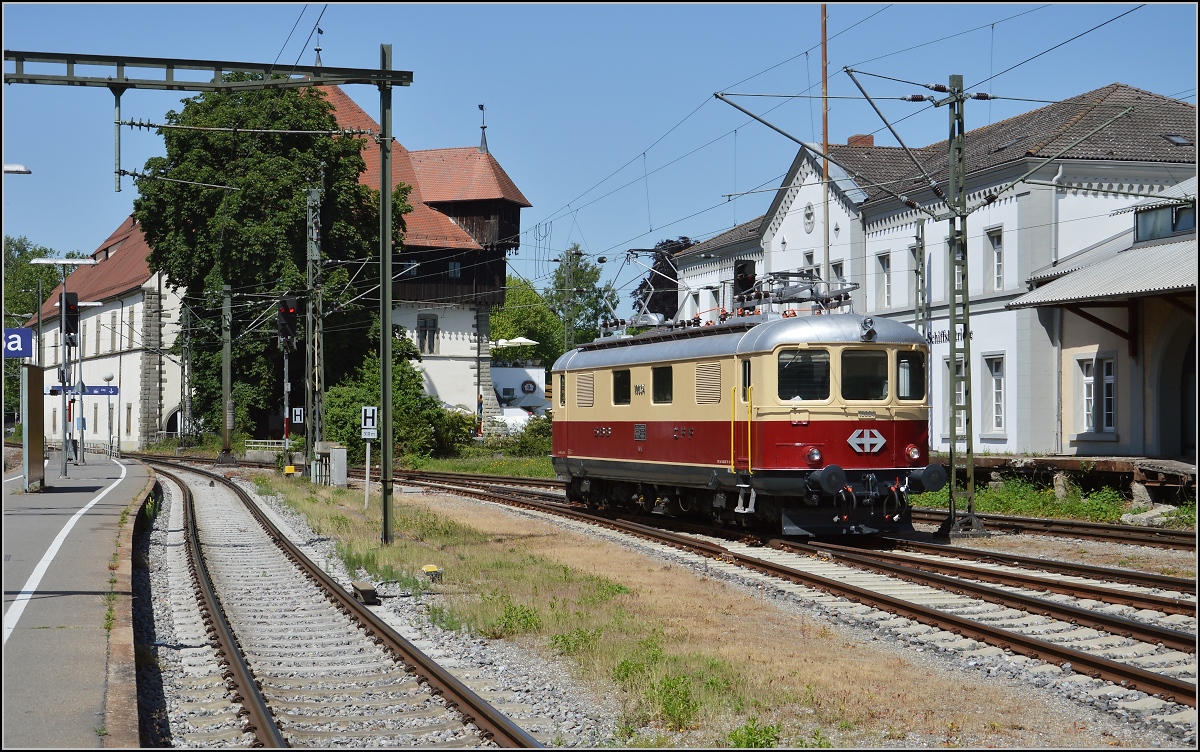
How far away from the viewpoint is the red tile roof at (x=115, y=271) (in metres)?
76.9

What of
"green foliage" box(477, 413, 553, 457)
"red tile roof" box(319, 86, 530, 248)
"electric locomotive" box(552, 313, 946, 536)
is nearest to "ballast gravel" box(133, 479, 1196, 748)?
"electric locomotive" box(552, 313, 946, 536)

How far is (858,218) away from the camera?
3872 centimetres

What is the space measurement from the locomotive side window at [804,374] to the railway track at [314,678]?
679 centimetres

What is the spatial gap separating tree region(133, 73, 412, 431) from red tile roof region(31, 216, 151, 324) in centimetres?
1809

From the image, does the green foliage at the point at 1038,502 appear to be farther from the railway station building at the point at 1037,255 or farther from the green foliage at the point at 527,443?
the green foliage at the point at 527,443

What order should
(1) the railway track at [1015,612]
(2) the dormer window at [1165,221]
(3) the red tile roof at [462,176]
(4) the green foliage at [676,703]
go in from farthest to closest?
(3) the red tile roof at [462,176], (2) the dormer window at [1165,221], (1) the railway track at [1015,612], (4) the green foliage at [676,703]

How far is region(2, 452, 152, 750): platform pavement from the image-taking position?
7.62m

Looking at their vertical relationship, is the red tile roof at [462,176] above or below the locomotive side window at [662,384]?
above

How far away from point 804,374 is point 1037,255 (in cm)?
1537

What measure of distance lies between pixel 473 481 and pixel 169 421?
3872 cm

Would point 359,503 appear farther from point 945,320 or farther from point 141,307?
point 141,307

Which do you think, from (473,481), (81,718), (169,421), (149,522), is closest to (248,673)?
(81,718)

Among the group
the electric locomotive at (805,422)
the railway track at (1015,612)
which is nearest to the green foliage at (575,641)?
the railway track at (1015,612)

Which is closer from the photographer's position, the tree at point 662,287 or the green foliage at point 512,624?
the green foliage at point 512,624
